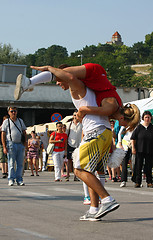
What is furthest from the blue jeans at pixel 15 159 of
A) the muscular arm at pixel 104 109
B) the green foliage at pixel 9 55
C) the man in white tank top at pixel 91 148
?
the green foliage at pixel 9 55

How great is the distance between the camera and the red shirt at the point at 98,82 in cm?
663

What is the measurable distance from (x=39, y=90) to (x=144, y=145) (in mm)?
32420

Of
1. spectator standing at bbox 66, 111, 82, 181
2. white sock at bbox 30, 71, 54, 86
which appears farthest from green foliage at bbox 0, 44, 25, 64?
white sock at bbox 30, 71, 54, 86

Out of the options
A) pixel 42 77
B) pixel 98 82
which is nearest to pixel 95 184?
pixel 98 82

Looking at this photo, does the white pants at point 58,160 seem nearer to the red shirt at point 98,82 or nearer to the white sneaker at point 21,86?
the red shirt at point 98,82

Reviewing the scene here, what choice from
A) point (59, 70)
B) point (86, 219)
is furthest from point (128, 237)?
point (59, 70)

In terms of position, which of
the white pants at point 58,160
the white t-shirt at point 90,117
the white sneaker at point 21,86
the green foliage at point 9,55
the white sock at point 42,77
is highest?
the green foliage at point 9,55

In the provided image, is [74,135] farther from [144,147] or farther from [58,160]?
[144,147]

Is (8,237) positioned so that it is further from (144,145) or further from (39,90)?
(39,90)

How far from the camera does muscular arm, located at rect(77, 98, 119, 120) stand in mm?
6641

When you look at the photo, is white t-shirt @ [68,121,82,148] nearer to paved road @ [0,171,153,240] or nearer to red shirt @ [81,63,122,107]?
paved road @ [0,171,153,240]

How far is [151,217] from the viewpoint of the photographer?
23.2 feet

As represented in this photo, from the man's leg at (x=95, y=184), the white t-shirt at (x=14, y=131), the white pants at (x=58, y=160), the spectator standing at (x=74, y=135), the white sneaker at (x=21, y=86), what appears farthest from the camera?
the spectator standing at (x=74, y=135)

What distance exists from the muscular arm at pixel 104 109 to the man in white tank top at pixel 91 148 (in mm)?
90
